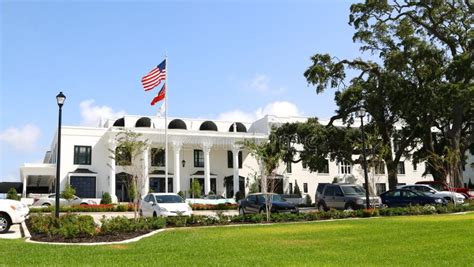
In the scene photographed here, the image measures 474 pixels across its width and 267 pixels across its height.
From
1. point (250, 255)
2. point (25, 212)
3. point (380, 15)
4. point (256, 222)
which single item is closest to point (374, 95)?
point (380, 15)

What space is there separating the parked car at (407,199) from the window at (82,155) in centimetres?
3102

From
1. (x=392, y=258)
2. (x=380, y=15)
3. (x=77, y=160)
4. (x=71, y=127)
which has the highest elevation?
(x=380, y=15)

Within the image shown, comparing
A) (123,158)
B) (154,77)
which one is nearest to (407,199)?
(123,158)

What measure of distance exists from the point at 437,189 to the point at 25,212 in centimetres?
2584

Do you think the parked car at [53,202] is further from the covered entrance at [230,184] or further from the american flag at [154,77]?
the covered entrance at [230,184]

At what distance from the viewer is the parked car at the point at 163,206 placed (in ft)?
70.7

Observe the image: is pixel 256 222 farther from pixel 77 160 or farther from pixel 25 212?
pixel 77 160

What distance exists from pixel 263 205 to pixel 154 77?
52.2 feet

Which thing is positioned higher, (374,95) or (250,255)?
(374,95)

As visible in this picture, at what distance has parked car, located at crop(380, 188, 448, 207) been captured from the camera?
2762cm

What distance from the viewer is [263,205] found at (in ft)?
83.3

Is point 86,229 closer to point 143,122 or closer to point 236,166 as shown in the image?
point 236,166

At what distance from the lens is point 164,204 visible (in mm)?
22172

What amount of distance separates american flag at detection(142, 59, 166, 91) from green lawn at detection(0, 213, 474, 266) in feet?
75.1
